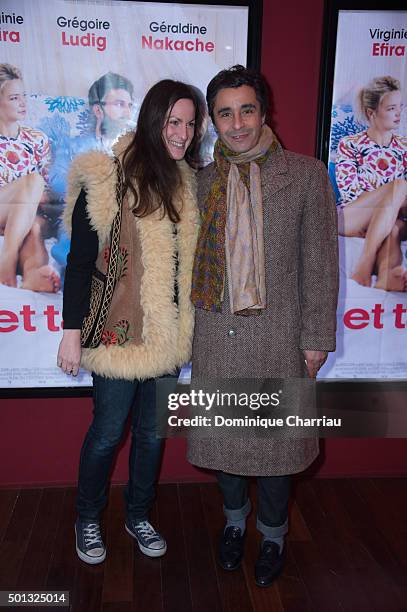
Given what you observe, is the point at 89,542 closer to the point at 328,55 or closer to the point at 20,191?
the point at 20,191

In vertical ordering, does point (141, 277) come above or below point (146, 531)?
above

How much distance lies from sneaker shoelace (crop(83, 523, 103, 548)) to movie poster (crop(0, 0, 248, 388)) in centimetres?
83

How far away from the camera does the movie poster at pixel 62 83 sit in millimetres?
2027

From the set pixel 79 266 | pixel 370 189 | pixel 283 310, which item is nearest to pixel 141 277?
pixel 79 266

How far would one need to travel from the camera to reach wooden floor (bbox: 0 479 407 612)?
71.6 inches

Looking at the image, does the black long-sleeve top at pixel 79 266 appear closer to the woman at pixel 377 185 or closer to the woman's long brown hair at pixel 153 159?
the woman's long brown hair at pixel 153 159

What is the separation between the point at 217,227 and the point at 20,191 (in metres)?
0.86

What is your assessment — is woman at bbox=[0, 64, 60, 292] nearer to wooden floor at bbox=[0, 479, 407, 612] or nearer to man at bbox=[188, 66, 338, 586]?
man at bbox=[188, 66, 338, 586]

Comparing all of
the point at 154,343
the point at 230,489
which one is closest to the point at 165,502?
the point at 230,489

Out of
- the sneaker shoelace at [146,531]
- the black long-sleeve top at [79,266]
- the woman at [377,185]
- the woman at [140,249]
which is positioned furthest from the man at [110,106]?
the sneaker shoelace at [146,531]

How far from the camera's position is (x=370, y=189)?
225cm

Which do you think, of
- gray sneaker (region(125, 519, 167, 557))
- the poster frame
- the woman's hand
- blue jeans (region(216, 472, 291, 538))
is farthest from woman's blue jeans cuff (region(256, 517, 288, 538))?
the poster frame

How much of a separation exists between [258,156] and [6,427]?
151cm

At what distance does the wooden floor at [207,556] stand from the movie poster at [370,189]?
56cm
